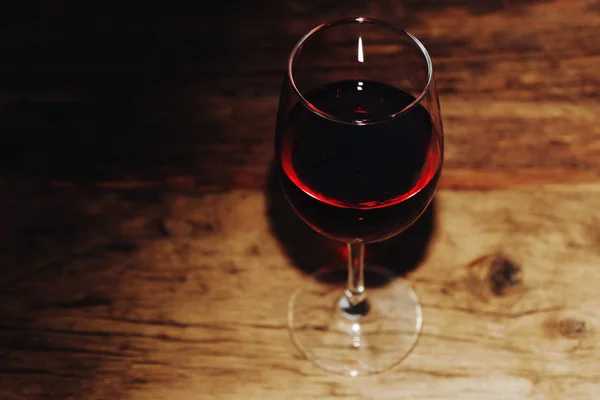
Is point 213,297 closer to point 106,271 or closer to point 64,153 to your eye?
point 106,271

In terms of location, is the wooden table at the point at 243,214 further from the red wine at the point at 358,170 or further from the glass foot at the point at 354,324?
the red wine at the point at 358,170

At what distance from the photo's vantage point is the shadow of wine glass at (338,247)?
91cm

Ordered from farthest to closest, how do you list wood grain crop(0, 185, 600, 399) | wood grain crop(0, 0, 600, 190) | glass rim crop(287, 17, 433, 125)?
1. wood grain crop(0, 0, 600, 190)
2. wood grain crop(0, 185, 600, 399)
3. glass rim crop(287, 17, 433, 125)

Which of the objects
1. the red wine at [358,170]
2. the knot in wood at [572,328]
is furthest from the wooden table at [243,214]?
the red wine at [358,170]

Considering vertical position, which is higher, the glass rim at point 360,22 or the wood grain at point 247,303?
the glass rim at point 360,22

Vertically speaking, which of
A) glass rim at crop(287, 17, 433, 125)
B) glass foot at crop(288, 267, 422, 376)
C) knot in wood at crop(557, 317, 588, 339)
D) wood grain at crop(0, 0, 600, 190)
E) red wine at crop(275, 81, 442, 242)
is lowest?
glass foot at crop(288, 267, 422, 376)

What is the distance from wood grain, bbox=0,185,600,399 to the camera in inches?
32.0

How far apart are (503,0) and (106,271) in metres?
0.70

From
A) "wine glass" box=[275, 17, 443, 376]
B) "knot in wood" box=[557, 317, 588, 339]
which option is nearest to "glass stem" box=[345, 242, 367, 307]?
"wine glass" box=[275, 17, 443, 376]

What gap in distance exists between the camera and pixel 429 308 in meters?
0.86

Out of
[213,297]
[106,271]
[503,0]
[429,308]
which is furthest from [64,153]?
[503,0]

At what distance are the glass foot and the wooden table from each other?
17 millimetres

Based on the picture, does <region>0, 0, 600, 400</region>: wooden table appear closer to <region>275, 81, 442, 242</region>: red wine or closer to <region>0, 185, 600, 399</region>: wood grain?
<region>0, 185, 600, 399</region>: wood grain

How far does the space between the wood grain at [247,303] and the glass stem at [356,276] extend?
6 centimetres
